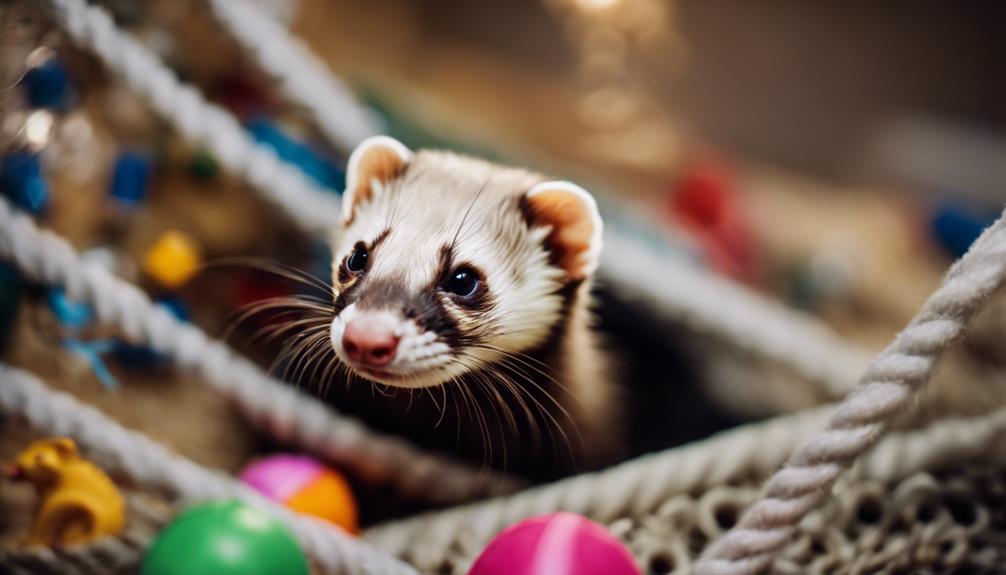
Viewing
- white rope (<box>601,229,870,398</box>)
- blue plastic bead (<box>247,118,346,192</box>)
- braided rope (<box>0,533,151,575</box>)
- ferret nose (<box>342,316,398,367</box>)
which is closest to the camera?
ferret nose (<box>342,316,398,367</box>)

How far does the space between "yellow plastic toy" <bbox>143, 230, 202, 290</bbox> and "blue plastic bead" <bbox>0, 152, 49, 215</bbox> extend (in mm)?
115

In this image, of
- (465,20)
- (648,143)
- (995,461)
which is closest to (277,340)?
(995,461)

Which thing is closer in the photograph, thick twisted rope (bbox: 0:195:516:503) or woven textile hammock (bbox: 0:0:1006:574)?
woven textile hammock (bbox: 0:0:1006:574)

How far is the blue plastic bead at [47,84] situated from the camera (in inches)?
26.1

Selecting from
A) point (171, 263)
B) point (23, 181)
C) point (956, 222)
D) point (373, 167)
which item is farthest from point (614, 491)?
point (956, 222)

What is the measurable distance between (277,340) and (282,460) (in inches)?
5.6

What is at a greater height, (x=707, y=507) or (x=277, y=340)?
(x=277, y=340)

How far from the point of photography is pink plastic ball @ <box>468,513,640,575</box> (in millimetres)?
438

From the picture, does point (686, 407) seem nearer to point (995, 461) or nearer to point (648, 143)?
point (995, 461)

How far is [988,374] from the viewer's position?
846 mm

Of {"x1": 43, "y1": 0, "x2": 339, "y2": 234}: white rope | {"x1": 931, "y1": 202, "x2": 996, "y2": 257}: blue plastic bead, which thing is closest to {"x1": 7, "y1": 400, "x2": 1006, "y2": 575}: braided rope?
{"x1": 43, "y1": 0, "x2": 339, "y2": 234}: white rope

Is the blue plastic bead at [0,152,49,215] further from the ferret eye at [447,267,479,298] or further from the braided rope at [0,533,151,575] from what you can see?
the ferret eye at [447,267,479,298]

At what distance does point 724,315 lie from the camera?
95 centimetres

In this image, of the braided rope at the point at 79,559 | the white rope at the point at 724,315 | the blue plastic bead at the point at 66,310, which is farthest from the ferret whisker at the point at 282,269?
the white rope at the point at 724,315
